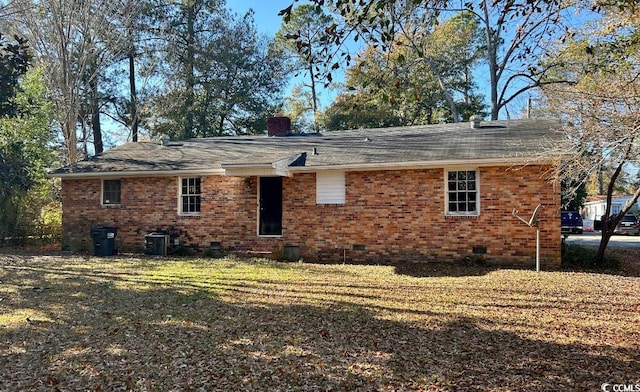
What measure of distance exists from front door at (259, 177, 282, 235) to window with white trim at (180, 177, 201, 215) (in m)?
2.03

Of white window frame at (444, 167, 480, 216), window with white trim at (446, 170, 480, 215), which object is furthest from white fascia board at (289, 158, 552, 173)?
window with white trim at (446, 170, 480, 215)

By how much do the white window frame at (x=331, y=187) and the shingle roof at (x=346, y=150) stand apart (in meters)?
0.36

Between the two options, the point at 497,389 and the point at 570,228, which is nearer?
the point at 497,389

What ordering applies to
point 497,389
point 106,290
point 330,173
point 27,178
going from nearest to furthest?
point 497,389, point 106,290, point 330,173, point 27,178

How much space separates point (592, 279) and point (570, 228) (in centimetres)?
2124

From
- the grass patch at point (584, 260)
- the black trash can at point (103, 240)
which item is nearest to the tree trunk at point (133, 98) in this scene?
the black trash can at point (103, 240)

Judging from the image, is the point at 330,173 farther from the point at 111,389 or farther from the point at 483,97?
the point at 483,97

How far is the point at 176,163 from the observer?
1337 centimetres

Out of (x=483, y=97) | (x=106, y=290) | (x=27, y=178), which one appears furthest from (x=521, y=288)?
(x=483, y=97)

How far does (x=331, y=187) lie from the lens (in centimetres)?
1166

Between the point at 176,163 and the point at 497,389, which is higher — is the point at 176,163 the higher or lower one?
the higher one

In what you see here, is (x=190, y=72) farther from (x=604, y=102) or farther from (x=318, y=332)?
(x=318, y=332)

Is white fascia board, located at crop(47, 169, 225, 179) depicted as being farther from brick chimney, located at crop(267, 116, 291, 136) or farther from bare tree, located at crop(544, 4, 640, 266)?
bare tree, located at crop(544, 4, 640, 266)

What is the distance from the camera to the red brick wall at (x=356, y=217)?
1012 cm
